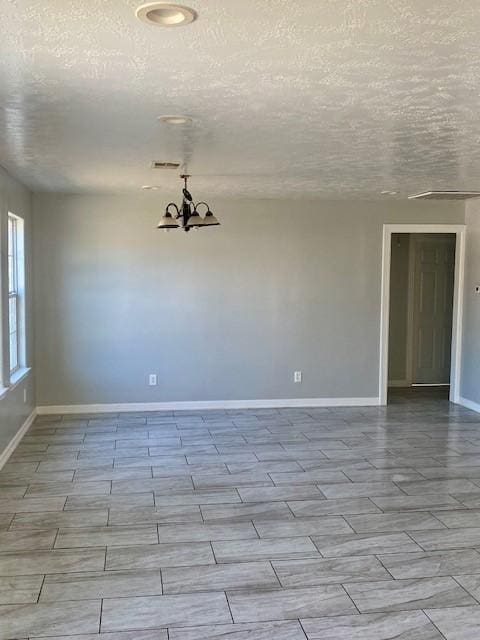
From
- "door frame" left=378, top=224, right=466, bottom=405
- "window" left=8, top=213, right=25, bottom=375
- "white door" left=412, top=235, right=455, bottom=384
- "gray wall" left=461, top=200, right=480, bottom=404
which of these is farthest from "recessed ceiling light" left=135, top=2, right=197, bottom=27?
"white door" left=412, top=235, right=455, bottom=384

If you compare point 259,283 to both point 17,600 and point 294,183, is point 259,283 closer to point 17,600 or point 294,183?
point 294,183

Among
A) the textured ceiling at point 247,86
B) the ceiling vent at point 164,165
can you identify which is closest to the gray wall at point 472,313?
the textured ceiling at point 247,86

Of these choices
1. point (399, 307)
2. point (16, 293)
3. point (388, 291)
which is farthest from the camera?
point (399, 307)

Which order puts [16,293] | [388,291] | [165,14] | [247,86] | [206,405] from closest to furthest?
[165,14]
[247,86]
[16,293]
[206,405]
[388,291]

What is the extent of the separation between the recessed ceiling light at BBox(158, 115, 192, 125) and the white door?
6180 millimetres

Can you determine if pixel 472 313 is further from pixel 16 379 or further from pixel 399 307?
pixel 16 379

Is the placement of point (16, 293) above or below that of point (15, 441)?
above

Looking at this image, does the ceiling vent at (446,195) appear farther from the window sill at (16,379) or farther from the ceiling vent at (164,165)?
the window sill at (16,379)

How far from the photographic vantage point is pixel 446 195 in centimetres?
686

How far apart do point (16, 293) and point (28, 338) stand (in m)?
0.55

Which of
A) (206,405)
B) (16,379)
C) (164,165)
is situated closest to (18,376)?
(16,379)

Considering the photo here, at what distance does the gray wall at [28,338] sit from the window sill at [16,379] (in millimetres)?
29

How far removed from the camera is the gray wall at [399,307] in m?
8.93

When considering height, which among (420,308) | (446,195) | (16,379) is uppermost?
(446,195)
